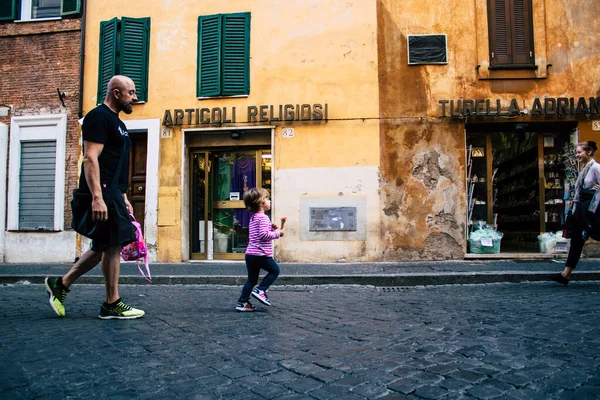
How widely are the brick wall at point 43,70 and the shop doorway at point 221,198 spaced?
3.15m

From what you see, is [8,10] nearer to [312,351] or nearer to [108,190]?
[108,190]

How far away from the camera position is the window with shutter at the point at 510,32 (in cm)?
1076

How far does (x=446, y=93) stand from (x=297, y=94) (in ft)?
10.7

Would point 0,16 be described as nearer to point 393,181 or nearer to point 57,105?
point 57,105

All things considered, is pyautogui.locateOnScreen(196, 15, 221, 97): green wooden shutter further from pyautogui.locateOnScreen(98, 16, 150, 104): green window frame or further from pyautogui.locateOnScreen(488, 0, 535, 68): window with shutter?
pyautogui.locateOnScreen(488, 0, 535, 68): window with shutter

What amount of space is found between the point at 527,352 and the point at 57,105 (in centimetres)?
1214

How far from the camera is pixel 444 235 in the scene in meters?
10.5

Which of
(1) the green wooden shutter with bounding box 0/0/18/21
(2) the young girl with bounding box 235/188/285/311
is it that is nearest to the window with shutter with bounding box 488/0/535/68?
(2) the young girl with bounding box 235/188/285/311

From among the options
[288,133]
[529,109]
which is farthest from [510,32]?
[288,133]

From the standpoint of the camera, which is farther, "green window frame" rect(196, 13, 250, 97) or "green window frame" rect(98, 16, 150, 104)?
"green window frame" rect(98, 16, 150, 104)

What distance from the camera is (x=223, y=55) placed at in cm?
1152

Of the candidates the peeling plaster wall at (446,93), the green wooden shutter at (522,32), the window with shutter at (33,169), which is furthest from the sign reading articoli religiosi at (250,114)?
the green wooden shutter at (522,32)

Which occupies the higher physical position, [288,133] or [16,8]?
[16,8]

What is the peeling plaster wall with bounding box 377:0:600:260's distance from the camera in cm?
1057
